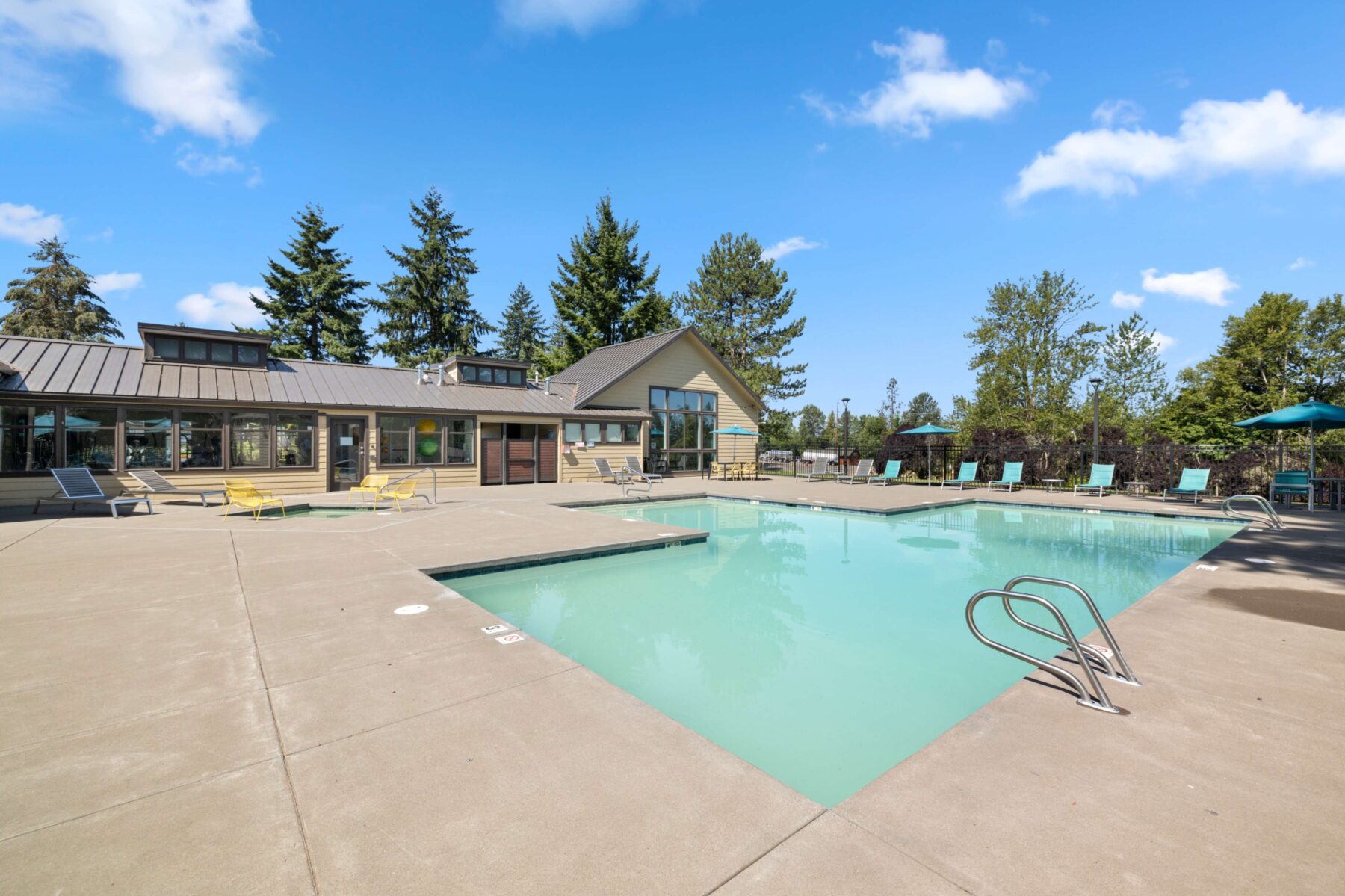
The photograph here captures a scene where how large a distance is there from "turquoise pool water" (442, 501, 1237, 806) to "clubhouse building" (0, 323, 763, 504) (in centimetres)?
784

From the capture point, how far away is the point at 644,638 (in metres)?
5.13

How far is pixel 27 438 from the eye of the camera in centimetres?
1112

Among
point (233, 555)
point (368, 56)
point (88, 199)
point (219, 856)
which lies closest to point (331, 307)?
point (88, 199)

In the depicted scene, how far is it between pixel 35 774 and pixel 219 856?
1.26 m

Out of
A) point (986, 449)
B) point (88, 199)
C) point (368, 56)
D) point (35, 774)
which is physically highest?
point (368, 56)

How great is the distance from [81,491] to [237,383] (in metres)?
4.03

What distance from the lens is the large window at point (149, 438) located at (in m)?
12.0

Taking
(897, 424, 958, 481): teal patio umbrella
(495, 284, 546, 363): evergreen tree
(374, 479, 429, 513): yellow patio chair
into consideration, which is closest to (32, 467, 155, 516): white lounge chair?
(374, 479, 429, 513): yellow patio chair

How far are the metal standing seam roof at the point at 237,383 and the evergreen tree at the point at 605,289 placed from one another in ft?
37.5

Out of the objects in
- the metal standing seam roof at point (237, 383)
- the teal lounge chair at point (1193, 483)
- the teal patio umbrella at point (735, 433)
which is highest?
the metal standing seam roof at point (237, 383)

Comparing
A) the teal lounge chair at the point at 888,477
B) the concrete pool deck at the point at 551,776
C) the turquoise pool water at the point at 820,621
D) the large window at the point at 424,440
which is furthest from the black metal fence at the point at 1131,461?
the large window at the point at 424,440

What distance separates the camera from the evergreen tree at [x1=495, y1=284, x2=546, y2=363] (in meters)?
51.4

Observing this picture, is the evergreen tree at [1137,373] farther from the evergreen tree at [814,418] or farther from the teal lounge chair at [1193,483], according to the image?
the evergreen tree at [814,418]

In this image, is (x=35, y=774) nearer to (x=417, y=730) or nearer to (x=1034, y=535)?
(x=417, y=730)
